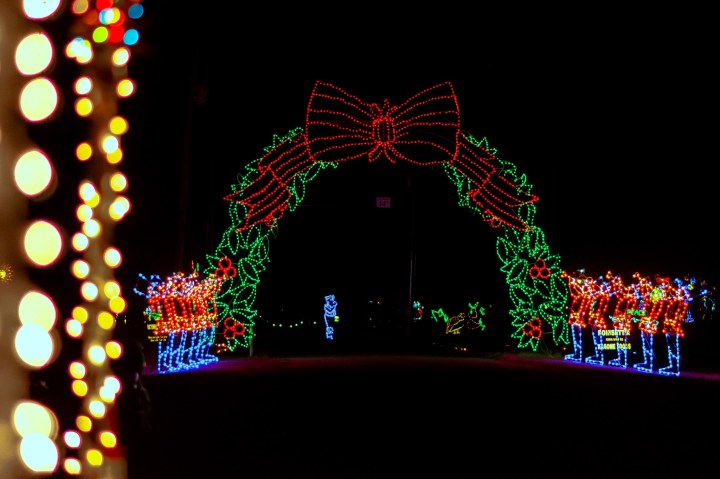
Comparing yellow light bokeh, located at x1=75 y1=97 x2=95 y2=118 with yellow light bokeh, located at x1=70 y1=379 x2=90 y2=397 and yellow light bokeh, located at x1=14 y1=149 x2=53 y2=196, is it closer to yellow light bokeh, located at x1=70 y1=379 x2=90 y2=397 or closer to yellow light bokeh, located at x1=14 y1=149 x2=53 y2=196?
yellow light bokeh, located at x1=14 y1=149 x2=53 y2=196

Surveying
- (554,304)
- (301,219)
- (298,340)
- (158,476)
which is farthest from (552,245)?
(158,476)

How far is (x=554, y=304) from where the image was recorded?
1878 cm

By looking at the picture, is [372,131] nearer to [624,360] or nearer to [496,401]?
[624,360]

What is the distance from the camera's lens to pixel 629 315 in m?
16.9

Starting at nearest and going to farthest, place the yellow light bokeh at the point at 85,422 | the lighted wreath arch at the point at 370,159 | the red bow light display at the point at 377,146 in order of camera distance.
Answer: the yellow light bokeh at the point at 85,422 < the red bow light display at the point at 377,146 < the lighted wreath arch at the point at 370,159

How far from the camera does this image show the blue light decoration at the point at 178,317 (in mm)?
14992

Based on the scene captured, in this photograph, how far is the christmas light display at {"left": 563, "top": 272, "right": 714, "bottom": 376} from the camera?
15.8 metres

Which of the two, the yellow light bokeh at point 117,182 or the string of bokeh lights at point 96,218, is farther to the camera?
the yellow light bokeh at point 117,182

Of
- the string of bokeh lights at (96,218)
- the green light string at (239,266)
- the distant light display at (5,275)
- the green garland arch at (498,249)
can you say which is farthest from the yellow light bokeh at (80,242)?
the green light string at (239,266)

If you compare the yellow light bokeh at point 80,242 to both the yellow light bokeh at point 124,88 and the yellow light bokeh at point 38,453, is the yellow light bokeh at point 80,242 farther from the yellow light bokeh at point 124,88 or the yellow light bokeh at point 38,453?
the yellow light bokeh at point 38,453

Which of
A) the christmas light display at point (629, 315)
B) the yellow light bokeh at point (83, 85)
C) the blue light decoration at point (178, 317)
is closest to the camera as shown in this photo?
the yellow light bokeh at point (83, 85)

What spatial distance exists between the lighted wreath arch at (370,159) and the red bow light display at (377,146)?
0.02 m

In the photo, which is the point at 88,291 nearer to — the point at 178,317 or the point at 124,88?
the point at 124,88

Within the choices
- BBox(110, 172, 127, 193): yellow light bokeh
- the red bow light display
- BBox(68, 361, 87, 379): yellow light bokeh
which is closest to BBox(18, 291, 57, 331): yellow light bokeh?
BBox(68, 361, 87, 379): yellow light bokeh
